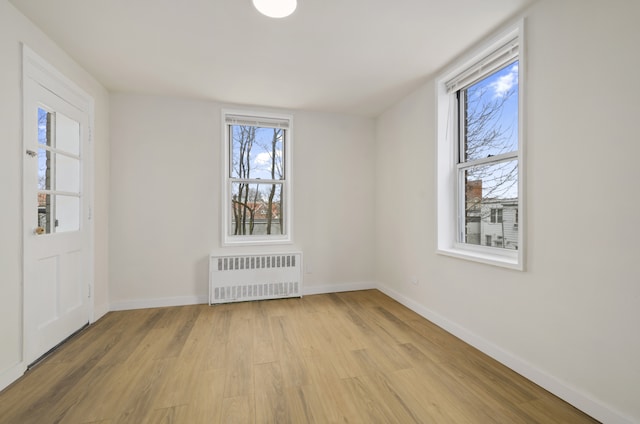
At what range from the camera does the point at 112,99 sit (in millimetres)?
3129

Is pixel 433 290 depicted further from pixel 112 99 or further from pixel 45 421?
pixel 112 99

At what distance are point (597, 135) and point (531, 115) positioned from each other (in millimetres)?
428

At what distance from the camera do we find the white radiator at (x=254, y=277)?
3309 millimetres

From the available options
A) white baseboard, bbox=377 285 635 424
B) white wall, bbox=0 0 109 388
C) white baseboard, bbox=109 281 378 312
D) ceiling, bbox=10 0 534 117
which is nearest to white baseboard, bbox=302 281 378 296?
white baseboard, bbox=109 281 378 312

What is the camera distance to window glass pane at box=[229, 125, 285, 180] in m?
3.66

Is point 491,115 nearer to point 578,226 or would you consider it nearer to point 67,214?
point 578,226

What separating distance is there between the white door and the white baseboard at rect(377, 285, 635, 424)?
134 inches

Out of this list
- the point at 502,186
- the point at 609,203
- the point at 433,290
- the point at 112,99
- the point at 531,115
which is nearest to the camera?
the point at 609,203

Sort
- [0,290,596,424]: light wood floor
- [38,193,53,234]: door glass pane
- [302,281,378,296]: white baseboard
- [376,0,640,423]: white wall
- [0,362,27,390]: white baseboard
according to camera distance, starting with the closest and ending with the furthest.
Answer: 1. [376,0,640,423]: white wall
2. [0,290,596,424]: light wood floor
3. [0,362,27,390]: white baseboard
4. [38,193,53,234]: door glass pane
5. [302,281,378,296]: white baseboard

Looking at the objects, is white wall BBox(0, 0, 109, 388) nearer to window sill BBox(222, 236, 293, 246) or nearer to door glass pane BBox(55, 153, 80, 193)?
door glass pane BBox(55, 153, 80, 193)

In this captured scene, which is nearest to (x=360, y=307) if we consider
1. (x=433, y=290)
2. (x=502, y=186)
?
(x=433, y=290)

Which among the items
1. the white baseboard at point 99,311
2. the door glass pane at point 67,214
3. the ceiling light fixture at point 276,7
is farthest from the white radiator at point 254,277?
the ceiling light fixture at point 276,7

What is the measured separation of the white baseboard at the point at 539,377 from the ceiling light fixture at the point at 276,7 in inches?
113

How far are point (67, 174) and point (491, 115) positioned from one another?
12.6 ft
